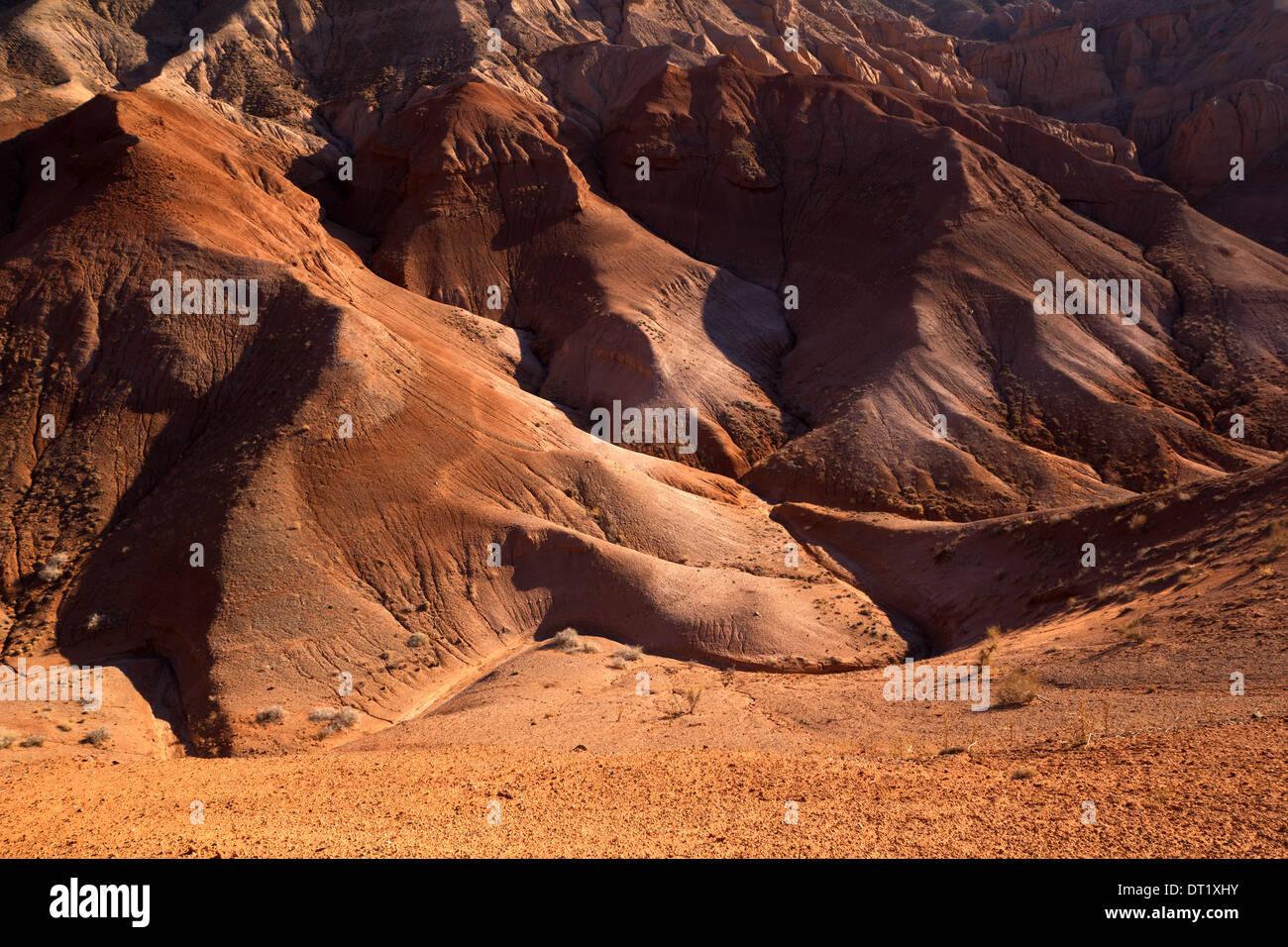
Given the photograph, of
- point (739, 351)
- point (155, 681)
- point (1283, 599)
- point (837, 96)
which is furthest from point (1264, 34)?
point (155, 681)

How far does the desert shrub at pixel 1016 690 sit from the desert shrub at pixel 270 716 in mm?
14883

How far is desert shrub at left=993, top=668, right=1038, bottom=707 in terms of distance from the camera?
13477 millimetres

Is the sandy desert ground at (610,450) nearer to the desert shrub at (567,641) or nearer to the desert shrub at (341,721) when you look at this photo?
the desert shrub at (341,721)

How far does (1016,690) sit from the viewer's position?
44.7ft

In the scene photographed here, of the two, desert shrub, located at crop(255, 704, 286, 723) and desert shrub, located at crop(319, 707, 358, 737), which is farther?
desert shrub, located at crop(255, 704, 286, 723)

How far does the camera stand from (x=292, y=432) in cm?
2497

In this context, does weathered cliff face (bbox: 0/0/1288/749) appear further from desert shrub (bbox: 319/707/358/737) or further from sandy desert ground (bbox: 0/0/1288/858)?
desert shrub (bbox: 319/707/358/737)

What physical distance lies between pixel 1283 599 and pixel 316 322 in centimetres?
2697

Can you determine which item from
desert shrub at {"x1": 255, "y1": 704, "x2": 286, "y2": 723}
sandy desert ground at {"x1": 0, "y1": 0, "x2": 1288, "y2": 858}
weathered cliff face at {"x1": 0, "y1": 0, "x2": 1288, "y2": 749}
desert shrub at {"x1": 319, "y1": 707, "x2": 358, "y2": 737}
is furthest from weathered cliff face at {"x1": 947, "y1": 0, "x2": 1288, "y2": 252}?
desert shrub at {"x1": 255, "y1": 704, "x2": 286, "y2": 723}

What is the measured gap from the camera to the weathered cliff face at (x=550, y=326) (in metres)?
23.3

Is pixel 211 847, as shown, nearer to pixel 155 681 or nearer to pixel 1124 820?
pixel 1124 820

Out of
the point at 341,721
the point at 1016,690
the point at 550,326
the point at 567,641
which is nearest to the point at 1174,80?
the point at 550,326

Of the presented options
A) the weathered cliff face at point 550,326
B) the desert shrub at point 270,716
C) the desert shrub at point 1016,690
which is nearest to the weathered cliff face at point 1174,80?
the weathered cliff face at point 550,326

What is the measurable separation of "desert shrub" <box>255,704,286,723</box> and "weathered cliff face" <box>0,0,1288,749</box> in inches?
20.3
